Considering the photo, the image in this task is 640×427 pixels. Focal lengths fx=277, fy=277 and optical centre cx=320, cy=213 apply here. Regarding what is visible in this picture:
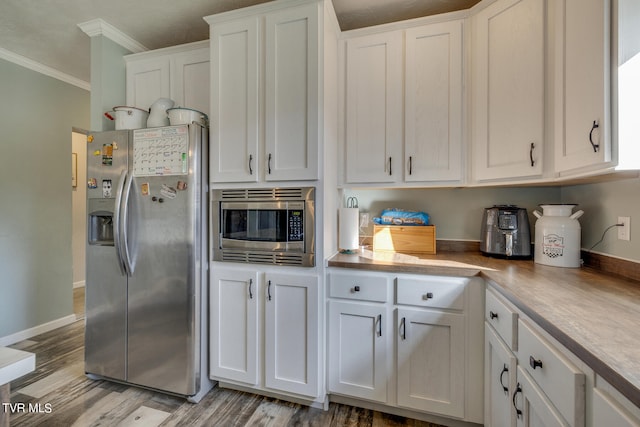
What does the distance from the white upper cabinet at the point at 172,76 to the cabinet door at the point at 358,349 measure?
1.76 metres

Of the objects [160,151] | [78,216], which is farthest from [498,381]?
[78,216]

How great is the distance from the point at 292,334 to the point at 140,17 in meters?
2.45

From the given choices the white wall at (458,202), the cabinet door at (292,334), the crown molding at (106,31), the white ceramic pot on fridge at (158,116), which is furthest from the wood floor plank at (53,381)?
the crown molding at (106,31)

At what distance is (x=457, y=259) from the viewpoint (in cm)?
174

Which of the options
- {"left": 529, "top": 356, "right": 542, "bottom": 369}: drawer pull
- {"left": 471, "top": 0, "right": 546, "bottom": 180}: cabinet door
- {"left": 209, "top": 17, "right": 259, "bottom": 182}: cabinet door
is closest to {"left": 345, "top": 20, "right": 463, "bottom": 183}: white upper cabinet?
{"left": 471, "top": 0, "right": 546, "bottom": 180}: cabinet door

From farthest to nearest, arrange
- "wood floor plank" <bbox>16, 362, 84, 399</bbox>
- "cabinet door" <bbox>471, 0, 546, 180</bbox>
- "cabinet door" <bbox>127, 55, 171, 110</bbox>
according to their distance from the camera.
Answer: "cabinet door" <bbox>127, 55, 171, 110</bbox> < "wood floor plank" <bbox>16, 362, 84, 399</bbox> < "cabinet door" <bbox>471, 0, 546, 180</bbox>

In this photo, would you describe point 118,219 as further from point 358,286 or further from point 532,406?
point 532,406

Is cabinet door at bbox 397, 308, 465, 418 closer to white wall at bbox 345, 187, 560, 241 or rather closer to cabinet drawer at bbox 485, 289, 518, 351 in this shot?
cabinet drawer at bbox 485, 289, 518, 351

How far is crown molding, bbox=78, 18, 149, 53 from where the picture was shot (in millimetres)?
2070

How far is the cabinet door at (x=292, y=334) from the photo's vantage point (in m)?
1.62

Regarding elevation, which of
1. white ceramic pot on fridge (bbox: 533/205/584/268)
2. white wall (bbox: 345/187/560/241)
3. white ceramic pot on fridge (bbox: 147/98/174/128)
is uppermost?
white ceramic pot on fridge (bbox: 147/98/174/128)

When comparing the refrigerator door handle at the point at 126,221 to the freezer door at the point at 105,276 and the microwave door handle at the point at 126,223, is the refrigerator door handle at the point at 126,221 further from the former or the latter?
the freezer door at the point at 105,276

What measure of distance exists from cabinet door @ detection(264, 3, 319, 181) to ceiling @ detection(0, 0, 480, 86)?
0.41 metres

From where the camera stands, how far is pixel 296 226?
1.65 metres
